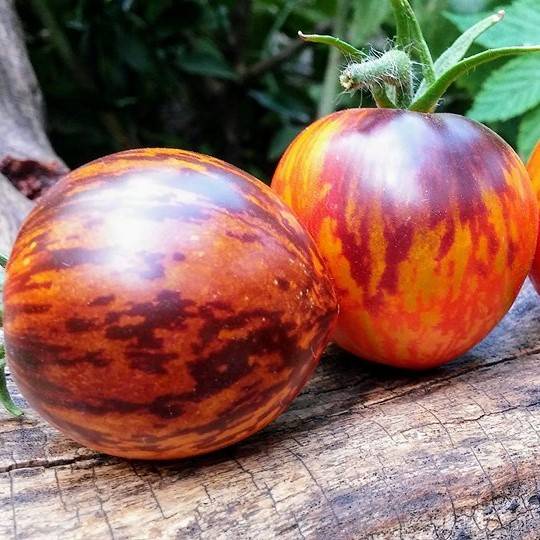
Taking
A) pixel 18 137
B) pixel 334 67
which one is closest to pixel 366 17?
pixel 334 67

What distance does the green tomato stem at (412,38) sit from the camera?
26.5 inches

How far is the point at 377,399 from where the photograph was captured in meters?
0.70

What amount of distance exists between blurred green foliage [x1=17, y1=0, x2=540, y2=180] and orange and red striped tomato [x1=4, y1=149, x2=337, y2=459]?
96 cm

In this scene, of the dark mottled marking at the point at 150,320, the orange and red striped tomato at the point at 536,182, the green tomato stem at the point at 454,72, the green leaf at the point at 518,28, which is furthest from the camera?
the green leaf at the point at 518,28

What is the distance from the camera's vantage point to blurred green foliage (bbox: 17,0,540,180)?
1622mm

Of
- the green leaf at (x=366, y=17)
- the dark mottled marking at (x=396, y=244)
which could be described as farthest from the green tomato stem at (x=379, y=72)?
the green leaf at (x=366, y=17)

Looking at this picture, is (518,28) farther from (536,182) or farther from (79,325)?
(79,325)

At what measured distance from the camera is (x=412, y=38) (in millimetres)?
692

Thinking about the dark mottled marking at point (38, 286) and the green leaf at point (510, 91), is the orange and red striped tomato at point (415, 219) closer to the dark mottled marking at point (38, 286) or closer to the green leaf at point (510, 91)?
the dark mottled marking at point (38, 286)

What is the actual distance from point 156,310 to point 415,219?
0.83 feet

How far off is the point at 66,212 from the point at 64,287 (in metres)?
0.06

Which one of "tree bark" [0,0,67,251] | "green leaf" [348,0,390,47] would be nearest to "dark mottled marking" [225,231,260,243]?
"tree bark" [0,0,67,251]

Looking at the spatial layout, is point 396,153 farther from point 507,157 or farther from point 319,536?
point 319,536

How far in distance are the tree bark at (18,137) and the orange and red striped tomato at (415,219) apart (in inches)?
21.9
